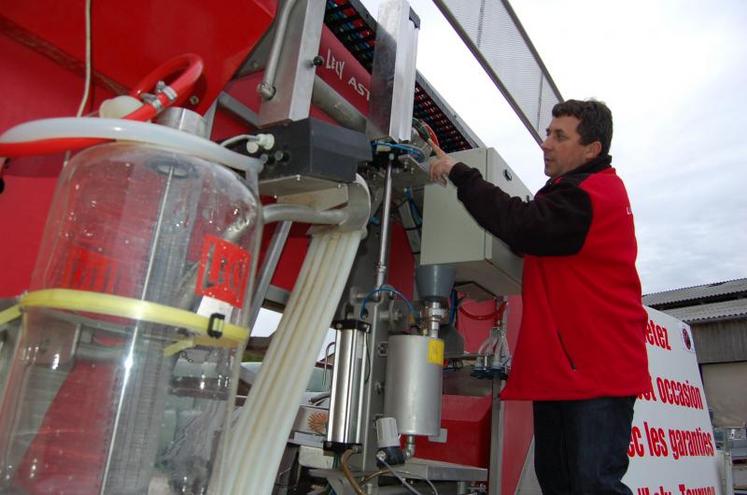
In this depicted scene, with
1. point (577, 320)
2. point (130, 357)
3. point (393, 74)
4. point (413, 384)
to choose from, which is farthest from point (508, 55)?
point (130, 357)

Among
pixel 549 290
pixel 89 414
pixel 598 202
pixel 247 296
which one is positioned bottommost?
pixel 89 414

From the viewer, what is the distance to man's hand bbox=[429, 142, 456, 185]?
1887mm

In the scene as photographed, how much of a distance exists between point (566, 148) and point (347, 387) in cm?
111

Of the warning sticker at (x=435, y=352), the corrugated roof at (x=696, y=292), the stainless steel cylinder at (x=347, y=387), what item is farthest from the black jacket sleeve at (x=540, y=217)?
the corrugated roof at (x=696, y=292)

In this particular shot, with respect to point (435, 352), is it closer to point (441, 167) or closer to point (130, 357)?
point (441, 167)

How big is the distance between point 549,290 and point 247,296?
1079 mm

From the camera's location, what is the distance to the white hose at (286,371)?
3.60ft

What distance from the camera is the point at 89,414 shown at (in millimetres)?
985

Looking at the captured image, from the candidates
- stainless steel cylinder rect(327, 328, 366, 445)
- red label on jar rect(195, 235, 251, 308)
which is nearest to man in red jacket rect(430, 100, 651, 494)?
stainless steel cylinder rect(327, 328, 366, 445)

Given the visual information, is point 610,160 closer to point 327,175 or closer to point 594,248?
point 594,248

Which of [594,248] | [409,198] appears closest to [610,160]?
[594,248]

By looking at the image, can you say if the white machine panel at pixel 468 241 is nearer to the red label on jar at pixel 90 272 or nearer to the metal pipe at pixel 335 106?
the metal pipe at pixel 335 106

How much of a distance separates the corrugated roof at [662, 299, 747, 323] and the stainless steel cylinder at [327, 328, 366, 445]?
11.9 m

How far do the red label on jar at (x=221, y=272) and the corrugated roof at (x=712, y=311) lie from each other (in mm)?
12717
